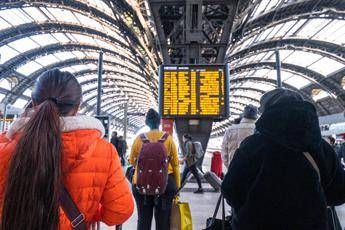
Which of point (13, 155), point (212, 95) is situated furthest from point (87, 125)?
point (212, 95)

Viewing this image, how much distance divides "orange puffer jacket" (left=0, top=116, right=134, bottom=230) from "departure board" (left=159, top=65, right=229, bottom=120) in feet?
23.5

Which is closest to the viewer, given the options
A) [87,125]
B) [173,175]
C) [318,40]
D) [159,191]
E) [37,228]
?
[37,228]

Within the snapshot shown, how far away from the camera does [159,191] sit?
3.70 m

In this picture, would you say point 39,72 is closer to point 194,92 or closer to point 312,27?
point 312,27

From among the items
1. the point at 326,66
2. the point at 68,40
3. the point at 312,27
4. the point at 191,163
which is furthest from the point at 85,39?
the point at 191,163

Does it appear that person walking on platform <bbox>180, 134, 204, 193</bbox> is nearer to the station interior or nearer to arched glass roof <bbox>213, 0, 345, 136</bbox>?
the station interior

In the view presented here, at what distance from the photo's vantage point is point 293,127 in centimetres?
202

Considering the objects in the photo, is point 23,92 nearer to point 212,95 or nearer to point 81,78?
point 81,78

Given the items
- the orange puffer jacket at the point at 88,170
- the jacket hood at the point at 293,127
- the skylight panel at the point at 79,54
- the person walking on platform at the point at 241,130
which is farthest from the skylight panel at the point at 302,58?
the orange puffer jacket at the point at 88,170

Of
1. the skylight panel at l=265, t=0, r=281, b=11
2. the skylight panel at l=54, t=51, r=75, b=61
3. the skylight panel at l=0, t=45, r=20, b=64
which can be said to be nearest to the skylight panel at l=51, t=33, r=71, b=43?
the skylight panel at l=54, t=51, r=75, b=61

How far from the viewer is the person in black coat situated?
2.00 metres

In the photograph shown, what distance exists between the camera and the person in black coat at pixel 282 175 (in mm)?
1995

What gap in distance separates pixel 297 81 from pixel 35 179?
41166mm

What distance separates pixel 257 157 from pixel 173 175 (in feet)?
6.88
